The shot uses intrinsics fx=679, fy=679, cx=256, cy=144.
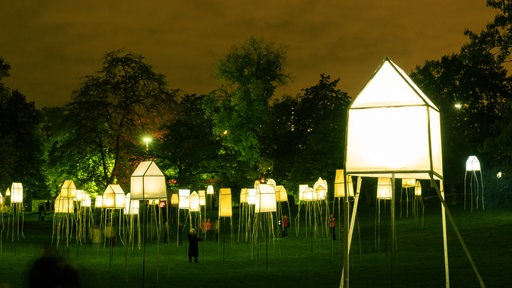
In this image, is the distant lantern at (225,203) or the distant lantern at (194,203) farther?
the distant lantern at (194,203)

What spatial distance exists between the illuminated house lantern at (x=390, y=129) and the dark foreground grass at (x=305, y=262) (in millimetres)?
9061

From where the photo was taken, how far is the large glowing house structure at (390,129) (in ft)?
32.0

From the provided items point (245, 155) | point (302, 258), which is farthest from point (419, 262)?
point (245, 155)

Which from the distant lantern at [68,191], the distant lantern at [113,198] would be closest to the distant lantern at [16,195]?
the distant lantern at [68,191]

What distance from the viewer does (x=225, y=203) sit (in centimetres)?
3459

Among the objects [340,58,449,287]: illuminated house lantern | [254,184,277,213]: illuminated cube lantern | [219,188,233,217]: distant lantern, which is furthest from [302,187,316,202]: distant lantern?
[340,58,449,287]: illuminated house lantern

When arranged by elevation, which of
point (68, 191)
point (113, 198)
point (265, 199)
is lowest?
point (265, 199)

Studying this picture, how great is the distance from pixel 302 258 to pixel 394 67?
19.7 m

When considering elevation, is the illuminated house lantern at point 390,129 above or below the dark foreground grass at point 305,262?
above

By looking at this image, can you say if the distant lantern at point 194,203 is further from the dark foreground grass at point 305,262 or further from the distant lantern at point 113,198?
the distant lantern at point 113,198

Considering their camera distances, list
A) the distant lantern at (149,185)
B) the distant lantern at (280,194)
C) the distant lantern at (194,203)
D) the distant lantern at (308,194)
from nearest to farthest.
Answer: the distant lantern at (149,185) → the distant lantern at (308,194) → the distant lantern at (194,203) → the distant lantern at (280,194)

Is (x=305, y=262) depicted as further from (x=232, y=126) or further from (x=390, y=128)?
(x=232, y=126)

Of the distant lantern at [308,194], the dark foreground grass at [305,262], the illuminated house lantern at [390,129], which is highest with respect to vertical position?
the illuminated house lantern at [390,129]

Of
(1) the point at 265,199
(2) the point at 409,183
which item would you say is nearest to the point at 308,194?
(2) the point at 409,183
